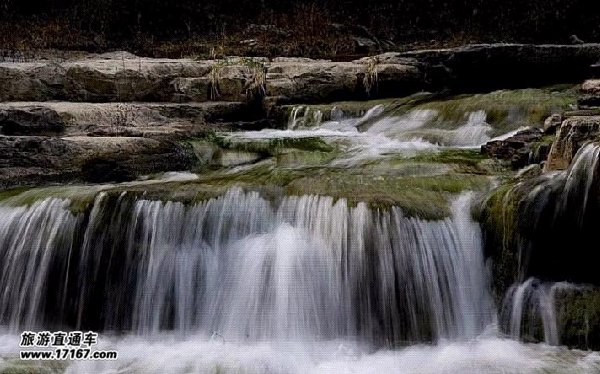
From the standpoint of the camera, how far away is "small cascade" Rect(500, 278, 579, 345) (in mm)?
4801

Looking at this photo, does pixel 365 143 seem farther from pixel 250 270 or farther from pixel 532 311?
pixel 532 311

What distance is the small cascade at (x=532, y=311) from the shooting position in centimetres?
480

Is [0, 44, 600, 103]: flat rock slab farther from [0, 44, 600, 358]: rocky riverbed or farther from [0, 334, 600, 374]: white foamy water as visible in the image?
[0, 334, 600, 374]: white foamy water

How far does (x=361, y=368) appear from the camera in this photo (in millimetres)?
4645

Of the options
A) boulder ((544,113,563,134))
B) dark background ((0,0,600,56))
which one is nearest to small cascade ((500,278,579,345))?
boulder ((544,113,563,134))

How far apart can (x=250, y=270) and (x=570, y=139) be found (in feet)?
9.74

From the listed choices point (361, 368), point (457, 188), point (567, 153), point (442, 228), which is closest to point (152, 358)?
point (361, 368)

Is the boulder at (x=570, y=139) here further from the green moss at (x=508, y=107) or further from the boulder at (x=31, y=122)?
the boulder at (x=31, y=122)

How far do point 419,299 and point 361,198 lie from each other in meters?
0.99

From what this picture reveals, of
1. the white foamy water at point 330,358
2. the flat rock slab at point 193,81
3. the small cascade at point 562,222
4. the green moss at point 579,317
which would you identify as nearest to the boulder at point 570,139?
the small cascade at point 562,222

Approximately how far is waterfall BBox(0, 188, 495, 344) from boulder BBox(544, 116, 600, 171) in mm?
858

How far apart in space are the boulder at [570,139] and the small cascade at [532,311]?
1.13m

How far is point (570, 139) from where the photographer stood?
5.45m

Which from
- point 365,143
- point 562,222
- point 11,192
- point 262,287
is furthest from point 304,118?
point 562,222
